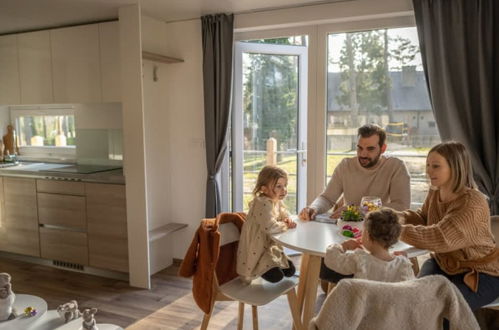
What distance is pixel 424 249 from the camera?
6.41 feet

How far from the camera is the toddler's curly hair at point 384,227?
175cm

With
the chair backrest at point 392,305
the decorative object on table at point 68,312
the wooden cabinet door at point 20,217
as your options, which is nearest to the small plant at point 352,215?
the chair backrest at point 392,305

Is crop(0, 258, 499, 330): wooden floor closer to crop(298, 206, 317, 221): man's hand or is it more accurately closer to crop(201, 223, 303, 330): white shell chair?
crop(201, 223, 303, 330): white shell chair

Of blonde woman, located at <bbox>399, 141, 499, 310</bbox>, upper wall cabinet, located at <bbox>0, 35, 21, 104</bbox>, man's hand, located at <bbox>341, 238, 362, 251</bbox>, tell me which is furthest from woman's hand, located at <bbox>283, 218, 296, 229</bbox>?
upper wall cabinet, located at <bbox>0, 35, 21, 104</bbox>

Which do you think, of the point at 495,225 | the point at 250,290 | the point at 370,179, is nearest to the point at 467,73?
the point at 370,179

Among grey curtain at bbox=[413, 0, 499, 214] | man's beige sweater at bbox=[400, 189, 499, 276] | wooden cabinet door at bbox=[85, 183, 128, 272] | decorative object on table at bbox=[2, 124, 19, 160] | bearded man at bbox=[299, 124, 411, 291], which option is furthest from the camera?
decorative object on table at bbox=[2, 124, 19, 160]

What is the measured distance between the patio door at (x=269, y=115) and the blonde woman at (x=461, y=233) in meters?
2.01

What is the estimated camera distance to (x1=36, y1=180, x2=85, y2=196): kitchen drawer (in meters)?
3.76

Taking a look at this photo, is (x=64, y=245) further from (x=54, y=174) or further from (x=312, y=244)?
(x=312, y=244)

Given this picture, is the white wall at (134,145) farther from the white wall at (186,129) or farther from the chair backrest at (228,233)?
the chair backrest at (228,233)

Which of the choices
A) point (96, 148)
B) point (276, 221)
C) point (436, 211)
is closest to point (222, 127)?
point (96, 148)

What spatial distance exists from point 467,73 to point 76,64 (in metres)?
3.23

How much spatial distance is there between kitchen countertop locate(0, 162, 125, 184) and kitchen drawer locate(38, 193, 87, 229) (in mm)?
171

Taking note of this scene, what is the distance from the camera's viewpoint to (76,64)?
391 cm
